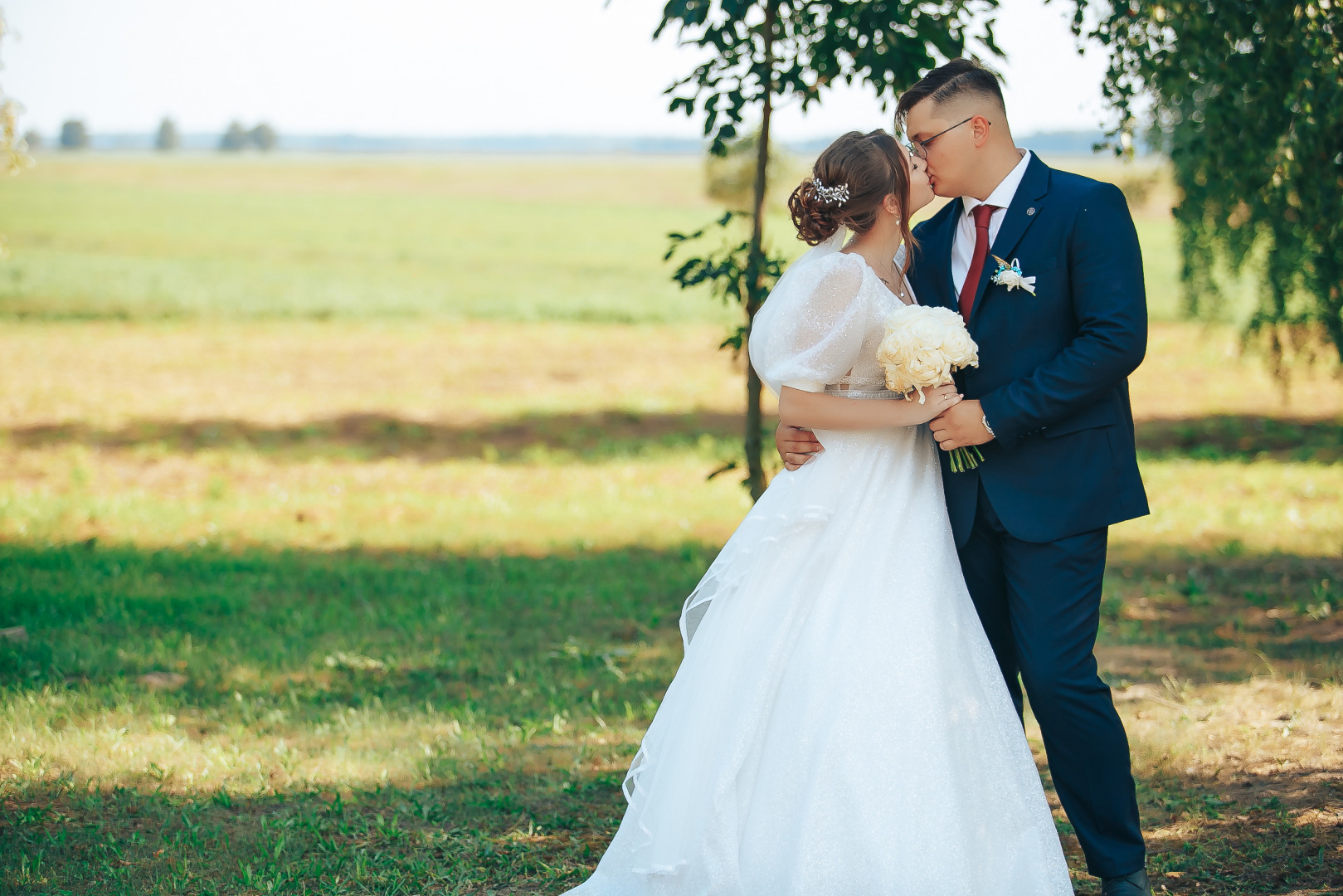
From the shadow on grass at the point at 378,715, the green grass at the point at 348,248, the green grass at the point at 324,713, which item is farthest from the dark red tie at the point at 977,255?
the green grass at the point at 348,248

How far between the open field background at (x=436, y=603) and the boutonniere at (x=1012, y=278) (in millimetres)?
2070

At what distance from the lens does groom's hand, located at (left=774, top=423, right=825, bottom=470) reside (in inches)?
145

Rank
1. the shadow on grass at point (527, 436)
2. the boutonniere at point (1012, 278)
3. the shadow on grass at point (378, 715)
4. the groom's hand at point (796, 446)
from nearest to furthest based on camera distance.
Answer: the boutonniere at point (1012, 278) → the groom's hand at point (796, 446) → the shadow on grass at point (378, 715) → the shadow on grass at point (527, 436)

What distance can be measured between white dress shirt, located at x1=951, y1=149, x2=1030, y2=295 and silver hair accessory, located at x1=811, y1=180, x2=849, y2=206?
1.55ft

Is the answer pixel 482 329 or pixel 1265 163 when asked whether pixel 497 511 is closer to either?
pixel 1265 163

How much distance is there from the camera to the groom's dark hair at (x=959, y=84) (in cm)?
353

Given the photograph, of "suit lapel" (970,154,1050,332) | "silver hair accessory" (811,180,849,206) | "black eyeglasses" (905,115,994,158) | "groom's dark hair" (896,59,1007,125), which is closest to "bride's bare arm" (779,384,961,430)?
"suit lapel" (970,154,1050,332)

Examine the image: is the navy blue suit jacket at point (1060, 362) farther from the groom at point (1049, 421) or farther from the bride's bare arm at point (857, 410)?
the bride's bare arm at point (857, 410)

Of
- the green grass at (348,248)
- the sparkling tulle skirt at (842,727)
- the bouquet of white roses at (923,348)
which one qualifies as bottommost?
the green grass at (348,248)

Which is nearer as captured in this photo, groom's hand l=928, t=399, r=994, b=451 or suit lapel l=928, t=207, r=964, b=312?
groom's hand l=928, t=399, r=994, b=451

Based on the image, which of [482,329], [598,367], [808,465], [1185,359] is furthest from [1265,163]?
[482,329]

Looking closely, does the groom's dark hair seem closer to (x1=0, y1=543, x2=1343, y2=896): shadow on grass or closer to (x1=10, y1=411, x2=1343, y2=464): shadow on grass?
(x1=0, y1=543, x2=1343, y2=896): shadow on grass

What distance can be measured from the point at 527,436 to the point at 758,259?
9163 millimetres

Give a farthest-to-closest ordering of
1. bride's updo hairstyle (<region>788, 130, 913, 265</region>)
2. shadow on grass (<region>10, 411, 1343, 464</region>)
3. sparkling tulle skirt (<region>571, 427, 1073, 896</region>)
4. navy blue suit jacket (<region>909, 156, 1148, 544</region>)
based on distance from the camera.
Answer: shadow on grass (<region>10, 411, 1343, 464</region>) < bride's updo hairstyle (<region>788, 130, 913, 265</region>) < navy blue suit jacket (<region>909, 156, 1148, 544</region>) < sparkling tulle skirt (<region>571, 427, 1073, 896</region>)
